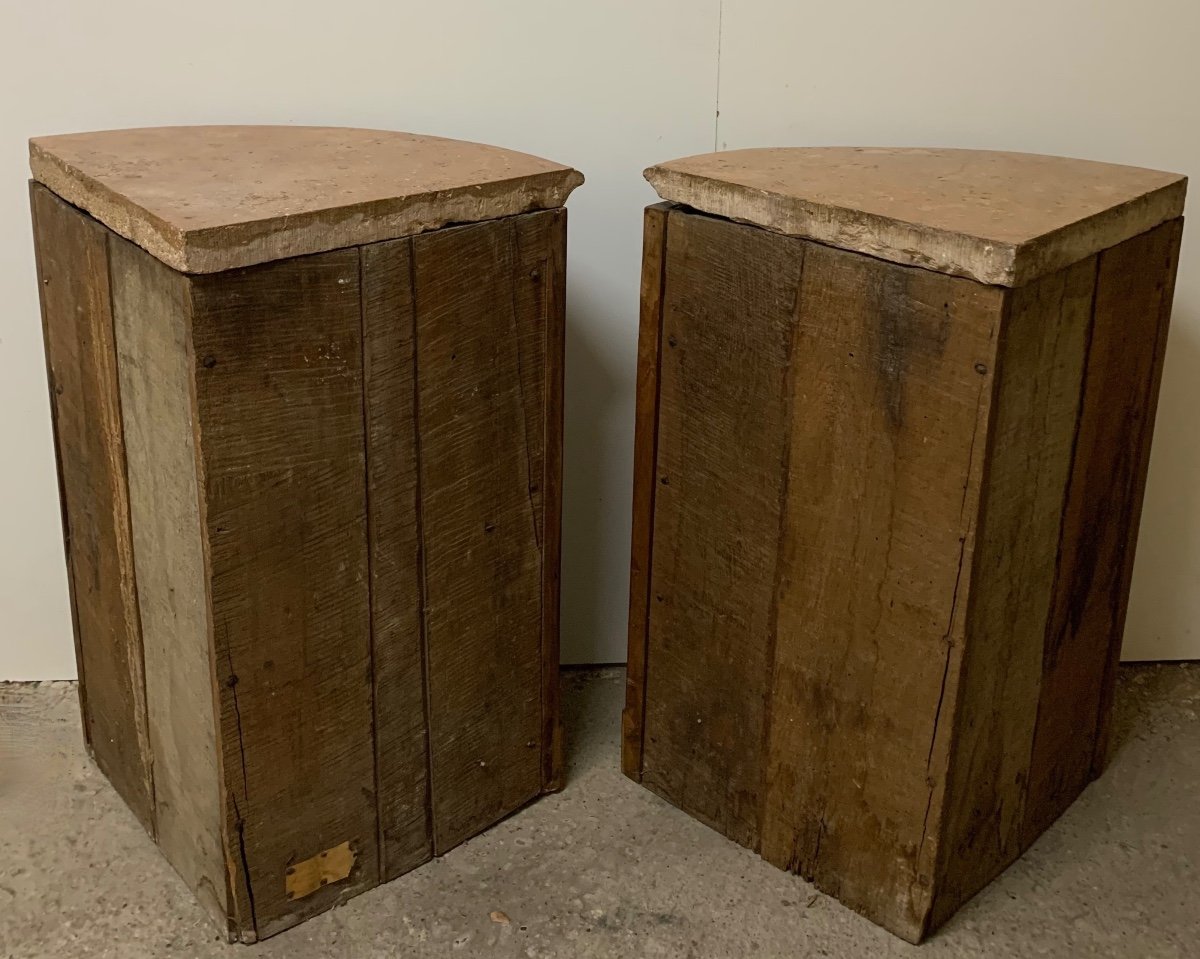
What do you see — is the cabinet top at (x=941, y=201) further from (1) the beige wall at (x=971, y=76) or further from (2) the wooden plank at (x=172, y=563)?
(2) the wooden plank at (x=172, y=563)

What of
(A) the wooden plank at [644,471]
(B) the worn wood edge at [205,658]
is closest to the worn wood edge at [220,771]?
(B) the worn wood edge at [205,658]

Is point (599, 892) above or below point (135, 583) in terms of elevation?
below

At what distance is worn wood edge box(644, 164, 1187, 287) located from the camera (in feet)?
4.66

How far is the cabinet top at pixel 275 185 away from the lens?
1.40 meters

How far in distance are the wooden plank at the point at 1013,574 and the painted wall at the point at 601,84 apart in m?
0.51

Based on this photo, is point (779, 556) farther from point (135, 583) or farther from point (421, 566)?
point (135, 583)

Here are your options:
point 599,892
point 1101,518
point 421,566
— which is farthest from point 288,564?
point 1101,518

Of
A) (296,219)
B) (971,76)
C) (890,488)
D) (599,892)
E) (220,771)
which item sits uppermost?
(971,76)

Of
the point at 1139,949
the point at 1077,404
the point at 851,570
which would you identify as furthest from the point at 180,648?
the point at 1139,949

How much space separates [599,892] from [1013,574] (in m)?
0.63

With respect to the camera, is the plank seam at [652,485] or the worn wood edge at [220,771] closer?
the worn wood edge at [220,771]

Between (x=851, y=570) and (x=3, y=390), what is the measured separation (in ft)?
3.85

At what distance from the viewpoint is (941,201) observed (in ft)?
5.11

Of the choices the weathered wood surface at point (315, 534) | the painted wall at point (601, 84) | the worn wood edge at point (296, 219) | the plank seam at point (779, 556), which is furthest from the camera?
the painted wall at point (601, 84)
